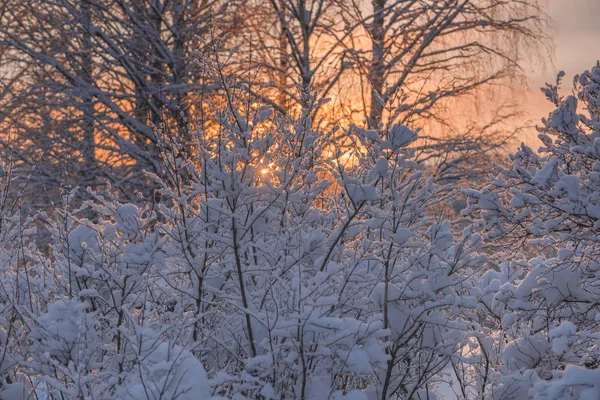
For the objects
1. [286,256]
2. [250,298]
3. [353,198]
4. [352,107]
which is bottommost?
[250,298]

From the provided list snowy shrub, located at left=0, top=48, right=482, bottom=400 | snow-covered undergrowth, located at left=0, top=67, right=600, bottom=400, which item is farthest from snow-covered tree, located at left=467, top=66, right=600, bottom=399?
snowy shrub, located at left=0, top=48, right=482, bottom=400

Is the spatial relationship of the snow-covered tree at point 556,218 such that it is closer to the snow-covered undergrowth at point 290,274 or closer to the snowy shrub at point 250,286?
the snow-covered undergrowth at point 290,274

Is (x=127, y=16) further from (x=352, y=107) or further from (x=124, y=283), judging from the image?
(x=124, y=283)

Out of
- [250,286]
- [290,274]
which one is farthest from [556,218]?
[250,286]

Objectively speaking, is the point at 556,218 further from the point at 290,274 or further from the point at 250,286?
the point at 250,286

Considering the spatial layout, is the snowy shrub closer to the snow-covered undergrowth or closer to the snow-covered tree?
the snow-covered undergrowth

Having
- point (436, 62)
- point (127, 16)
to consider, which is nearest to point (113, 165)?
point (127, 16)

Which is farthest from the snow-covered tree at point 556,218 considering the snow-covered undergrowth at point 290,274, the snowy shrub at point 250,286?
the snowy shrub at point 250,286

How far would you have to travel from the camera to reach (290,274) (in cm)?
337

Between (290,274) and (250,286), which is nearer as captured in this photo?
(290,274)

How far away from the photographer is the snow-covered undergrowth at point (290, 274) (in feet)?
9.42

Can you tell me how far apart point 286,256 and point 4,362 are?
5.08 ft

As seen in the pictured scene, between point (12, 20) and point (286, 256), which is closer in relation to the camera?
point (286, 256)

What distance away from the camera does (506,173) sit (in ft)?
11.2
